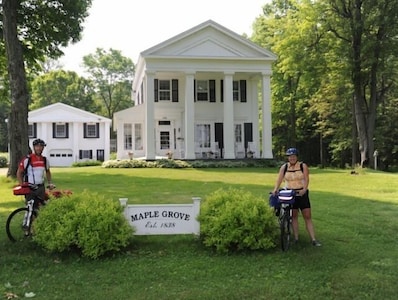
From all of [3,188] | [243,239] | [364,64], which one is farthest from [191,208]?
[364,64]

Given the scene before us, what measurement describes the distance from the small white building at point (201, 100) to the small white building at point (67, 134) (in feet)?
46.3

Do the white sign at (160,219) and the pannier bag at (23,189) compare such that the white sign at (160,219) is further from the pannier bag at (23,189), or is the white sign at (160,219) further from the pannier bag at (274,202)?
the pannier bag at (23,189)

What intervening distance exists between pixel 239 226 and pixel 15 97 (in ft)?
39.7

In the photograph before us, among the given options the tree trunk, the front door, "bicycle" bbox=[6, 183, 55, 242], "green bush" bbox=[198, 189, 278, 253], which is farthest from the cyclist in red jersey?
the front door

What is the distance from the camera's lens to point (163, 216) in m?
7.61

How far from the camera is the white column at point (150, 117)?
1101 inches

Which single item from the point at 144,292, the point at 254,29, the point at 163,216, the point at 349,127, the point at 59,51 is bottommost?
the point at 144,292

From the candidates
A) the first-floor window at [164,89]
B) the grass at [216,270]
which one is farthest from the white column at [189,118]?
the grass at [216,270]

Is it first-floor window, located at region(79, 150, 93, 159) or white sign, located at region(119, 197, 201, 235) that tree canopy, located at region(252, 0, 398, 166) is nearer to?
white sign, located at region(119, 197, 201, 235)

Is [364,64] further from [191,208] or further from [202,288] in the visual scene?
[202,288]

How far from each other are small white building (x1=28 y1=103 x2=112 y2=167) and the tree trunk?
89.1 ft

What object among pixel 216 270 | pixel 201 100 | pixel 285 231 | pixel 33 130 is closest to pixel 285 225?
pixel 285 231

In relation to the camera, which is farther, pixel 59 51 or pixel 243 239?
pixel 59 51

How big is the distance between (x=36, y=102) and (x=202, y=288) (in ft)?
206
